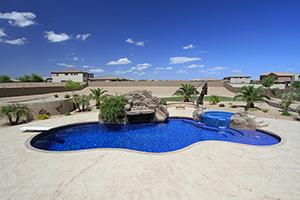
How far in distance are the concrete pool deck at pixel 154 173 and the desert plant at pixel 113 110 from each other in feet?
18.2

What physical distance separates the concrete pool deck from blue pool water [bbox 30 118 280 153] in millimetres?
1583

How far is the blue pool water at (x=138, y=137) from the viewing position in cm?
838

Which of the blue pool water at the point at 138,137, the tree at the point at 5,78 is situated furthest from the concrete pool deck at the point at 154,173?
the tree at the point at 5,78

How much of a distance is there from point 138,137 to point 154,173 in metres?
4.79

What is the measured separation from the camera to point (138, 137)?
965 centimetres

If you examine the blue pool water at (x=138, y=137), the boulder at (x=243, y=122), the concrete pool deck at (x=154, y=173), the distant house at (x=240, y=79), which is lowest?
the blue pool water at (x=138, y=137)

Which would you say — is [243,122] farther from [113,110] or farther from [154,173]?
[113,110]

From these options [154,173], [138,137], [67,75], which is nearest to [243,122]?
[138,137]

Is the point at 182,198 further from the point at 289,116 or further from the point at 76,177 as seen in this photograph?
the point at 289,116

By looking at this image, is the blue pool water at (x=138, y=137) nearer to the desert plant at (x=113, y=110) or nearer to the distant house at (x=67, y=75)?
the desert plant at (x=113, y=110)

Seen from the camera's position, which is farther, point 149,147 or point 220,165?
point 149,147

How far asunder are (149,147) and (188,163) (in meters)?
3.01

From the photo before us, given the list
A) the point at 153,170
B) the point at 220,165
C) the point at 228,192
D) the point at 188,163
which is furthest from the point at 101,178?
the point at 220,165

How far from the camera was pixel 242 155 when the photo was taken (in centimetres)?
627
